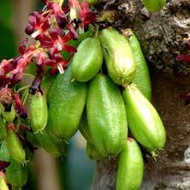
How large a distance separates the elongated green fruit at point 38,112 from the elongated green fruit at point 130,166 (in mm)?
160

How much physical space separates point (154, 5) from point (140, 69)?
0.45 feet

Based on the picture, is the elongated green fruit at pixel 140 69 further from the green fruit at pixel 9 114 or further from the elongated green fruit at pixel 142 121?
the green fruit at pixel 9 114

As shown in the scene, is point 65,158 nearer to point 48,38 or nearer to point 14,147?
point 14,147

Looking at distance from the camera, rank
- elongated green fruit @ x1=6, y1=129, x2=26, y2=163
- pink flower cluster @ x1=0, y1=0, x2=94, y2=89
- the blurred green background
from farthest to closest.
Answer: the blurred green background < elongated green fruit @ x1=6, y1=129, x2=26, y2=163 < pink flower cluster @ x1=0, y1=0, x2=94, y2=89

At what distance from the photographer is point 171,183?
1488 millimetres

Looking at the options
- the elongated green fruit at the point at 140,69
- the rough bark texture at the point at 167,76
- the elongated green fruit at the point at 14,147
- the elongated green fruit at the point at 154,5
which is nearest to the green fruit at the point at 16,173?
the elongated green fruit at the point at 14,147

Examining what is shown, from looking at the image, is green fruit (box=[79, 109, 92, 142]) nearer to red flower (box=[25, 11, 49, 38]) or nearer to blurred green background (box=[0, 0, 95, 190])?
red flower (box=[25, 11, 49, 38])

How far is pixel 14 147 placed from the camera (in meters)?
1.39

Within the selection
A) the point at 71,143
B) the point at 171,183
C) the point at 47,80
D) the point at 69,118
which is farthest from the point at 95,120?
the point at 71,143

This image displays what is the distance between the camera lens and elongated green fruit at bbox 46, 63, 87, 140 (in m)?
1.33

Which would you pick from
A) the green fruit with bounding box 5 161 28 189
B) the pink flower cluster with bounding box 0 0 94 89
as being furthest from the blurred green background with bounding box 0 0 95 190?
the pink flower cluster with bounding box 0 0 94 89

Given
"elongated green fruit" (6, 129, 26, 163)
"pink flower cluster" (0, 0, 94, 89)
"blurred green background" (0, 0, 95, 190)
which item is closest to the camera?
"pink flower cluster" (0, 0, 94, 89)

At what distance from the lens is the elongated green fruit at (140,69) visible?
137cm

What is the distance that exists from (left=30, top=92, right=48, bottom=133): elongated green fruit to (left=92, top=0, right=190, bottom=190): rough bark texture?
0.72 ft
